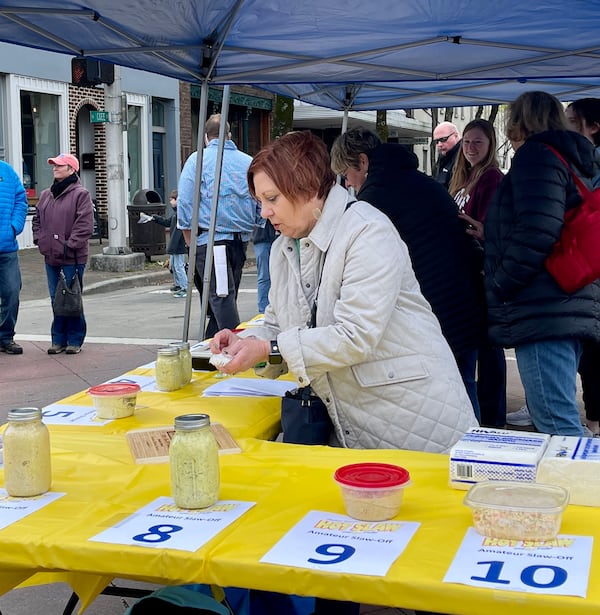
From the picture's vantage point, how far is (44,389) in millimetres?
7109

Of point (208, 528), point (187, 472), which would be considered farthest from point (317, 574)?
point (187, 472)

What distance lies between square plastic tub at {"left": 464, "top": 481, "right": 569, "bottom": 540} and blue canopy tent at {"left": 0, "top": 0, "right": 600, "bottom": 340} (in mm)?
2893

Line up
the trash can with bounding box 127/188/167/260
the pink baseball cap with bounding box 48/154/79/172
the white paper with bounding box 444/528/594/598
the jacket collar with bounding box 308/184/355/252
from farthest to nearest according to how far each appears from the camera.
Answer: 1. the trash can with bounding box 127/188/167/260
2. the pink baseball cap with bounding box 48/154/79/172
3. the jacket collar with bounding box 308/184/355/252
4. the white paper with bounding box 444/528/594/598

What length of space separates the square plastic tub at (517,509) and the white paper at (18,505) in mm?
1040

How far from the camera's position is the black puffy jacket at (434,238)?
417cm

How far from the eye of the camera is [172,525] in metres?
2.04

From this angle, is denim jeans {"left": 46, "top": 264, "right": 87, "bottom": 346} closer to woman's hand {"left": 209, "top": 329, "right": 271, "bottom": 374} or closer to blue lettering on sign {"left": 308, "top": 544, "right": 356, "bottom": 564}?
woman's hand {"left": 209, "top": 329, "right": 271, "bottom": 374}

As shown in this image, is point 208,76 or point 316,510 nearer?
point 316,510

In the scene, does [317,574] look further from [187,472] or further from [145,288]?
[145,288]

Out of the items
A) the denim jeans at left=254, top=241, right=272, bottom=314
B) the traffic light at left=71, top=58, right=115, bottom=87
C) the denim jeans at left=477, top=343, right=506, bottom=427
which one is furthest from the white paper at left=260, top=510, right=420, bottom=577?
the traffic light at left=71, top=58, right=115, bottom=87

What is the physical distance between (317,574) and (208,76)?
3.93 m

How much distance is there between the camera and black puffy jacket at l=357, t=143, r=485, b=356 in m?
4.17

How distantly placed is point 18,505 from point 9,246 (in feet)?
21.1

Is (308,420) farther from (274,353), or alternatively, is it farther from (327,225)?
(327,225)
